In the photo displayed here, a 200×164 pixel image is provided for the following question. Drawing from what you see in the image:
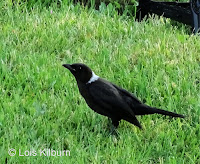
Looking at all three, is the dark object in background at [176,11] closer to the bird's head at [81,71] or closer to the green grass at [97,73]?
the green grass at [97,73]

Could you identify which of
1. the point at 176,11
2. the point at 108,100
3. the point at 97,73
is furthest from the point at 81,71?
the point at 176,11

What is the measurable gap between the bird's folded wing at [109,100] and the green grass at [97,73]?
0.23m

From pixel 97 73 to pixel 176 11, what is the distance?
2.55 metres

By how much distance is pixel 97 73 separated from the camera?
5.02 metres

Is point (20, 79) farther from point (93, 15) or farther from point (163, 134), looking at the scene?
point (93, 15)

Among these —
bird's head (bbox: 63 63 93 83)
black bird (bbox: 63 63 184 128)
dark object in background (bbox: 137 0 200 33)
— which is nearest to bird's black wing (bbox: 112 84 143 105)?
black bird (bbox: 63 63 184 128)

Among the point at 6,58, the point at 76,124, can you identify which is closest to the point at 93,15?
the point at 6,58

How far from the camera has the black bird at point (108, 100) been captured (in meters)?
3.81

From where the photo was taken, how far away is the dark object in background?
6.64 metres

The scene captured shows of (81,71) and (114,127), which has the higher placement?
(81,71)

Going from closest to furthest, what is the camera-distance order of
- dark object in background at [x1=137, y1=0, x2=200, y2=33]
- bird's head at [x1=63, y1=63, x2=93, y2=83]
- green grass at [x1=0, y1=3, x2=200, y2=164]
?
1. green grass at [x1=0, y1=3, x2=200, y2=164]
2. bird's head at [x1=63, y1=63, x2=93, y2=83]
3. dark object in background at [x1=137, y1=0, x2=200, y2=33]

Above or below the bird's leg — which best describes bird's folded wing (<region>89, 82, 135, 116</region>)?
above

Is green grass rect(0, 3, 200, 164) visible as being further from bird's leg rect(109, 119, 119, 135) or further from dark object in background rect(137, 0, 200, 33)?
dark object in background rect(137, 0, 200, 33)

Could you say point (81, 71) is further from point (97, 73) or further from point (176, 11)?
point (176, 11)
